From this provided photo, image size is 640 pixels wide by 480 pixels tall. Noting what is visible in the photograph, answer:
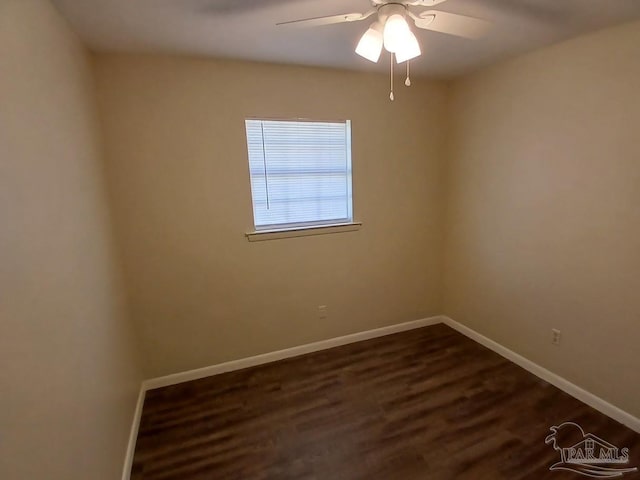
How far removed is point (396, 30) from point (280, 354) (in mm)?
2526

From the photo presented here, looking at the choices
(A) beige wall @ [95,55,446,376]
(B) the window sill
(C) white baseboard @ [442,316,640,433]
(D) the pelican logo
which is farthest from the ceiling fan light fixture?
(C) white baseboard @ [442,316,640,433]

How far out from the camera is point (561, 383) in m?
2.36

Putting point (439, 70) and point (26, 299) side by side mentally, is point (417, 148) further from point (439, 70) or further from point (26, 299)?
point (26, 299)

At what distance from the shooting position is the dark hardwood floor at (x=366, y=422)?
180 centimetres

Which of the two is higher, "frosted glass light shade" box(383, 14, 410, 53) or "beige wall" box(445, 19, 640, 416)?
"frosted glass light shade" box(383, 14, 410, 53)

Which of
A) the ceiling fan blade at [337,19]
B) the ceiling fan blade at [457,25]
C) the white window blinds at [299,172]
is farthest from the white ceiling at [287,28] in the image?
the white window blinds at [299,172]

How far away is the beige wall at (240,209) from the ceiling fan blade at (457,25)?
99cm

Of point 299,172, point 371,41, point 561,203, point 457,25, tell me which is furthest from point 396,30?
point 561,203

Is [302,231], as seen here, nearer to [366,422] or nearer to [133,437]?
[366,422]

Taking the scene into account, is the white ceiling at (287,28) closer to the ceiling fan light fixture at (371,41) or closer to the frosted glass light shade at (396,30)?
the ceiling fan light fixture at (371,41)

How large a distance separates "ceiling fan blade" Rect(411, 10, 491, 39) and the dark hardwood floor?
7.40ft

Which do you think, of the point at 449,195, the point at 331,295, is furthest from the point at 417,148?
the point at 331,295

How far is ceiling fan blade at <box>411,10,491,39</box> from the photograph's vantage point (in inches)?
61.8

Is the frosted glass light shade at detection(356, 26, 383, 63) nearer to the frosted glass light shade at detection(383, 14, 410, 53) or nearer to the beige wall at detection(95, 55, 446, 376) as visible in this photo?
the frosted glass light shade at detection(383, 14, 410, 53)
